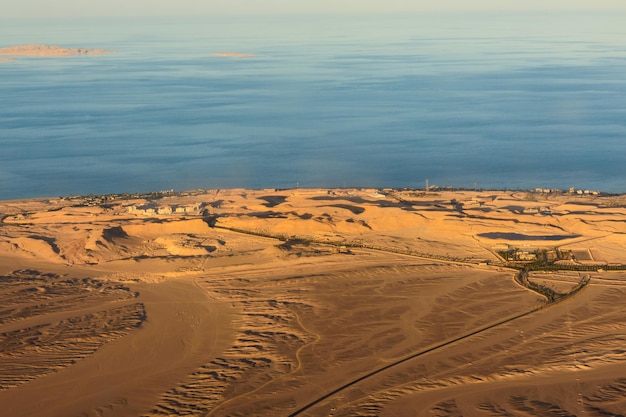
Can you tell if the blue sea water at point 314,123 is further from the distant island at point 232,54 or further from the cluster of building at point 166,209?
the cluster of building at point 166,209

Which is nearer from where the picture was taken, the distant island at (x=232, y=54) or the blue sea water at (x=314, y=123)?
the blue sea water at (x=314, y=123)

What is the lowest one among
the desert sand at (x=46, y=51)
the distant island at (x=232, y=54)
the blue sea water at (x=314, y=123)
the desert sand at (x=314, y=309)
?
the desert sand at (x=314, y=309)

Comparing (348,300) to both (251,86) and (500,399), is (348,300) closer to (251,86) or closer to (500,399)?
(500,399)

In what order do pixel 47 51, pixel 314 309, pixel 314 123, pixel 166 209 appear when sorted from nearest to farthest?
pixel 314 309 → pixel 166 209 → pixel 314 123 → pixel 47 51

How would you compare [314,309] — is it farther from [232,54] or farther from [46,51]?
[46,51]

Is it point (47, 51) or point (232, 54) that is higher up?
Answer: point (47, 51)

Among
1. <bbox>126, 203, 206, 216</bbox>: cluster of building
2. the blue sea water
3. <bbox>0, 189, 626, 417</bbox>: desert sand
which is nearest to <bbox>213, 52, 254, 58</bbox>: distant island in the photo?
the blue sea water

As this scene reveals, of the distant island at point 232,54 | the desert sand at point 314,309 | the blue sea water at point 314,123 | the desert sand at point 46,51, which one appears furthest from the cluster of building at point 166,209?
the desert sand at point 46,51

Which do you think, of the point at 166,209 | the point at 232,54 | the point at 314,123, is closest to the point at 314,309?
the point at 166,209

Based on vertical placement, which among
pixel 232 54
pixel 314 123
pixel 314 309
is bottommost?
pixel 314 309
